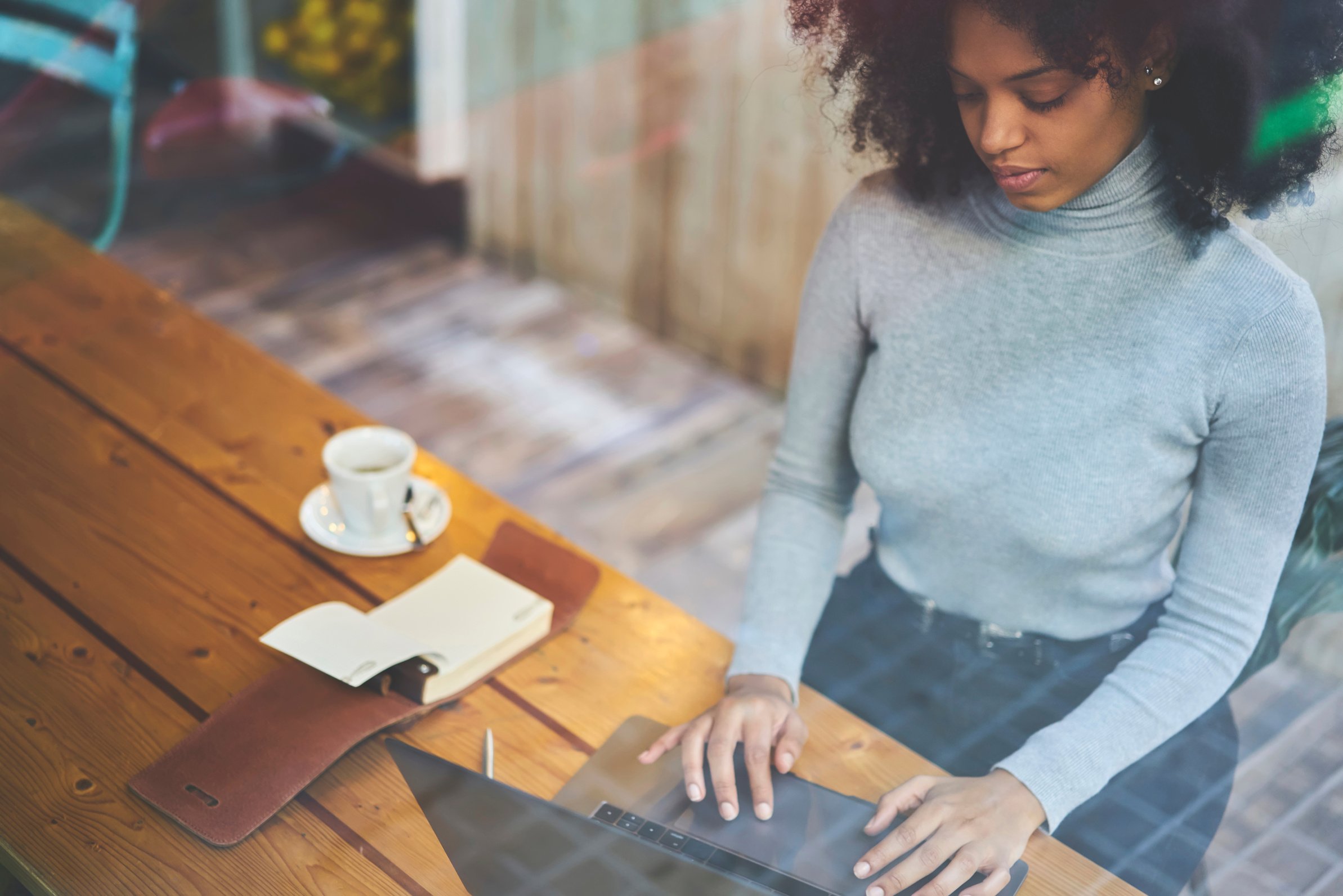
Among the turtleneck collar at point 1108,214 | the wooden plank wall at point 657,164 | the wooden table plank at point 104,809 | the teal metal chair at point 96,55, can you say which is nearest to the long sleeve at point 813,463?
the turtleneck collar at point 1108,214

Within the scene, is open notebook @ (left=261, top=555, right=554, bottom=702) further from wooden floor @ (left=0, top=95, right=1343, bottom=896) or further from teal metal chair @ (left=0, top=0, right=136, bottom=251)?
teal metal chair @ (left=0, top=0, right=136, bottom=251)

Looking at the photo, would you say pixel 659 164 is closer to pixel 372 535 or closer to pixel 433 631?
pixel 372 535

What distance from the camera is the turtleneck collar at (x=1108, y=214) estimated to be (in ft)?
2.64

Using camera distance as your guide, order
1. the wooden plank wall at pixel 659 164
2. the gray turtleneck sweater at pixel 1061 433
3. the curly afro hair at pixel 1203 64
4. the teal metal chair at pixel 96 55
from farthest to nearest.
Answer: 1. the wooden plank wall at pixel 659 164
2. the teal metal chair at pixel 96 55
3. the gray turtleneck sweater at pixel 1061 433
4. the curly afro hair at pixel 1203 64

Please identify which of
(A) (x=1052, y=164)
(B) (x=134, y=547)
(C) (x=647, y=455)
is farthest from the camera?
(C) (x=647, y=455)

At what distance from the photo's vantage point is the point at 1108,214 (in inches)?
32.8

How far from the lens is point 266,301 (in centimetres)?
244

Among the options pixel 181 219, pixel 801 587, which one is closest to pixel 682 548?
pixel 801 587

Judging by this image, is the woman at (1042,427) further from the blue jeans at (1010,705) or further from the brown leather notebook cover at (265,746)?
the brown leather notebook cover at (265,746)

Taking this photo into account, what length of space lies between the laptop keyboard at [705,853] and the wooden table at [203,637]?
1.7 inches

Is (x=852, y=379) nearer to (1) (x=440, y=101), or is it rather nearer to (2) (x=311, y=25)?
(1) (x=440, y=101)

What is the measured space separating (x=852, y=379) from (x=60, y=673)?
1.96 feet

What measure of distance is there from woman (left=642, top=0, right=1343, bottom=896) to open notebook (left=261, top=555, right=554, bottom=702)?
0.46 ft

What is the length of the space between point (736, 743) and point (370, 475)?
1.09ft
